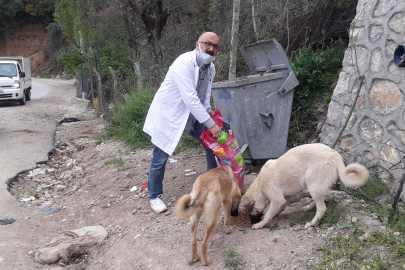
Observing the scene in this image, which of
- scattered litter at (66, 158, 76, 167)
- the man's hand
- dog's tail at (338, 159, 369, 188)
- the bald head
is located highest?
the bald head

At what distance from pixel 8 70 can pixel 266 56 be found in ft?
46.7

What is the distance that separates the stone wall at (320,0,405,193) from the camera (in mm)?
3682

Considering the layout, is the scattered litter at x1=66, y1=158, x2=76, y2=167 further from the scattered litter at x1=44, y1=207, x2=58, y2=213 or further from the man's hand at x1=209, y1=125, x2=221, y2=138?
the man's hand at x1=209, y1=125, x2=221, y2=138

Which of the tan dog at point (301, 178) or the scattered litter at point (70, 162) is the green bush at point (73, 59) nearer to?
the scattered litter at point (70, 162)

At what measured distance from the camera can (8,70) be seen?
1558cm

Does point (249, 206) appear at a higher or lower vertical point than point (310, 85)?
lower

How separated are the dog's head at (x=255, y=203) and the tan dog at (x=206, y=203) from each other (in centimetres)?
25

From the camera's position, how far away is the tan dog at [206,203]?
2.90 meters

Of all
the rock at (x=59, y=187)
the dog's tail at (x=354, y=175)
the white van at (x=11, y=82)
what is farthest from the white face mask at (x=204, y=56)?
the white van at (x=11, y=82)

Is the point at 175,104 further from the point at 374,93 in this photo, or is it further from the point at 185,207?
the point at 374,93

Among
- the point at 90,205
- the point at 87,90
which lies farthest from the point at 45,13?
the point at 90,205

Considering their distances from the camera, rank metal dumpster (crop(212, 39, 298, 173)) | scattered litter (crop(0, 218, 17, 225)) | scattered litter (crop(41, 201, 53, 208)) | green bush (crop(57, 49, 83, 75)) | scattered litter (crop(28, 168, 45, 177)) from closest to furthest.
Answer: scattered litter (crop(0, 218, 17, 225)), metal dumpster (crop(212, 39, 298, 173)), scattered litter (crop(41, 201, 53, 208)), scattered litter (crop(28, 168, 45, 177)), green bush (crop(57, 49, 83, 75))

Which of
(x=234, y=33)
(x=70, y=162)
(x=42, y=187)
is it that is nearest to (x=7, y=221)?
(x=42, y=187)

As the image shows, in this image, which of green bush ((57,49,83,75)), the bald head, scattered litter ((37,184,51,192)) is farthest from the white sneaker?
green bush ((57,49,83,75))
